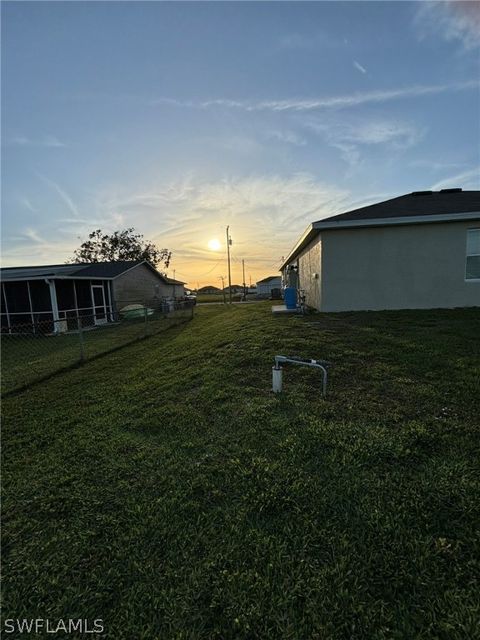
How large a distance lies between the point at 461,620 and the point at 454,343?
16.2 ft

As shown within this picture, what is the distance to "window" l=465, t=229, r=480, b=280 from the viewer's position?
8.81 m

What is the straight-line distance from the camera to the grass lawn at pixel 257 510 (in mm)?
1397

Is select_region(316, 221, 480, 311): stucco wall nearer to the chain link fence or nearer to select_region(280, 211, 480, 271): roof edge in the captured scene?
select_region(280, 211, 480, 271): roof edge

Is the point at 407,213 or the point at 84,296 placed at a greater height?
the point at 407,213

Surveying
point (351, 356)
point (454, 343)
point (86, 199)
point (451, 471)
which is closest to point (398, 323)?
point (454, 343)

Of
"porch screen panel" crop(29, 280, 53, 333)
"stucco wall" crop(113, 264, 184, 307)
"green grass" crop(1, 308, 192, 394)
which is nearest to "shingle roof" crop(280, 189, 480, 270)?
"green grass" crop(1, 308, 192, 394)

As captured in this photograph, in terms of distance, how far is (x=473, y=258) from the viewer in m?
8.88

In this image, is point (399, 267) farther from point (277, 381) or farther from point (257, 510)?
point (257, 510)

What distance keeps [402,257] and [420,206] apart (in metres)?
2.10

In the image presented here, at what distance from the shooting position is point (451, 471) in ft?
7.09

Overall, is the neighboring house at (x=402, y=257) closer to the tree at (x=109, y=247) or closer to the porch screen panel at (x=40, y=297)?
the porch screen panel at (x=40, y=297)

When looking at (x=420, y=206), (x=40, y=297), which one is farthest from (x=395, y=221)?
(x=40, y=297)

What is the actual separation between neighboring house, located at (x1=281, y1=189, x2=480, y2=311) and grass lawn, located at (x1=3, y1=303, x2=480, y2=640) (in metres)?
5.47

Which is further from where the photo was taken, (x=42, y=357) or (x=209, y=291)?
(x=209, y=291)
